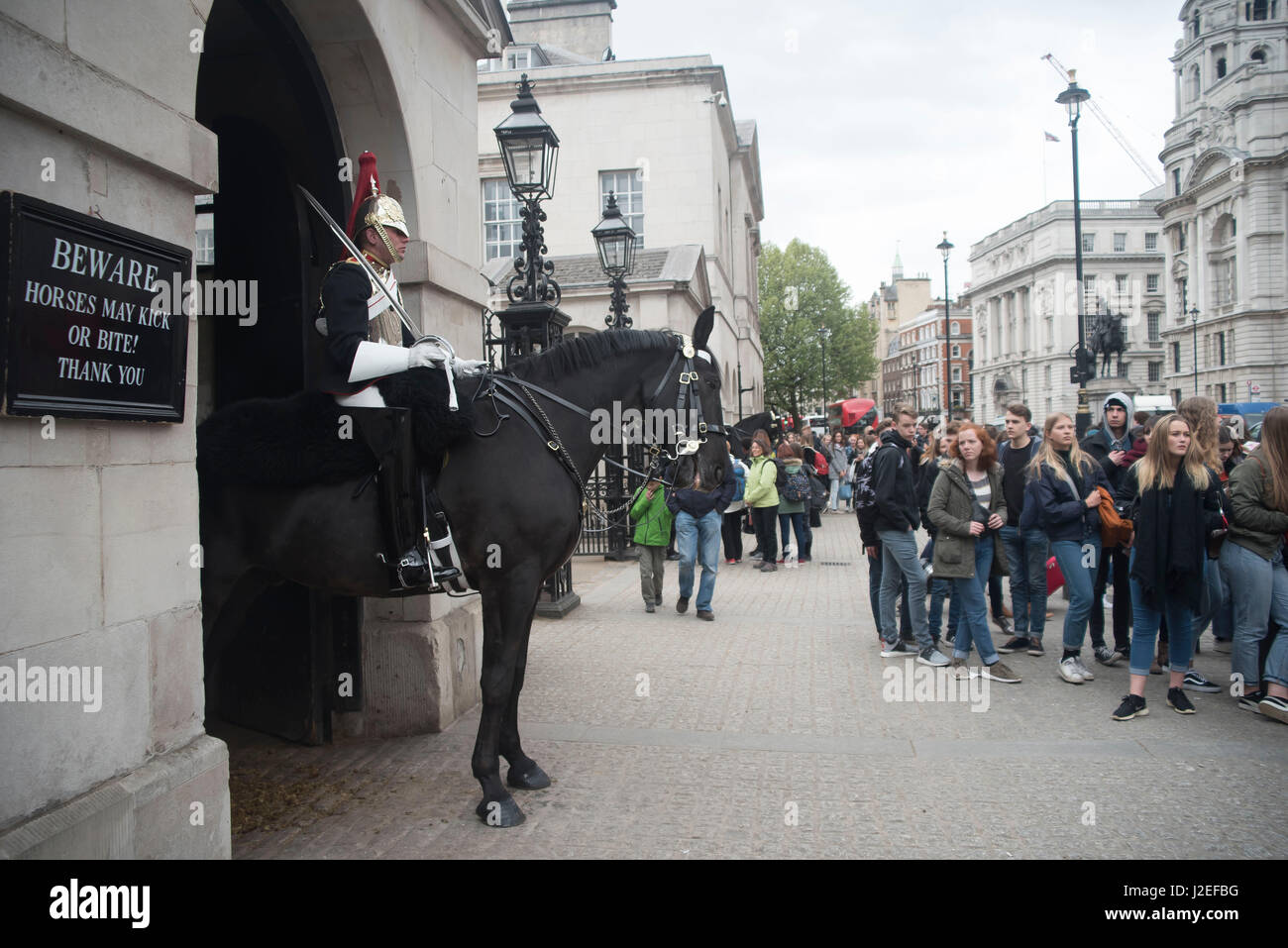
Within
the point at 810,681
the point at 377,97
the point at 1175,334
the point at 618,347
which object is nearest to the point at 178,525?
the point at 618,347

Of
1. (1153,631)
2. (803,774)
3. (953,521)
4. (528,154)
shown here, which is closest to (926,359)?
(528,154)

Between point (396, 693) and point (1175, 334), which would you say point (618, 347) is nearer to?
point (396, 693)

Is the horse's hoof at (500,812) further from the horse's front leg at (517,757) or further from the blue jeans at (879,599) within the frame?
the blue jeans at (879,599)

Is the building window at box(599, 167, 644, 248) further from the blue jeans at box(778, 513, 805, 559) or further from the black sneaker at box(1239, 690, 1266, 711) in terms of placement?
the black sneaker at box(1239, 690, 1266, 711)

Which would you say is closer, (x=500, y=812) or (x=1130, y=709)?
(x=500, y=812)

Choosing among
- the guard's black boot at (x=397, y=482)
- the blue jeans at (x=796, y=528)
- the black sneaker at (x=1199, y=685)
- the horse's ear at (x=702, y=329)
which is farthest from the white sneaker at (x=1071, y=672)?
the blue jeans at (x=796, y=528)

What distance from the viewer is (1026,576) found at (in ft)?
29.1

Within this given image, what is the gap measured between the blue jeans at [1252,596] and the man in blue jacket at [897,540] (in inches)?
94.3

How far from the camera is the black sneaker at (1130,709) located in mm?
6586

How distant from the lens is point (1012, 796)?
16.8 ft

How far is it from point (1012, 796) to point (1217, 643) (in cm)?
538

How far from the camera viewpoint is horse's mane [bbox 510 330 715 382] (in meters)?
5.44

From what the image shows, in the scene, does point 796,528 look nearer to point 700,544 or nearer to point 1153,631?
point 700,544

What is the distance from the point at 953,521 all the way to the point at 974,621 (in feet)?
3.02
